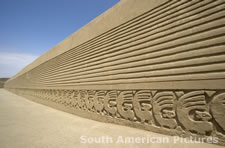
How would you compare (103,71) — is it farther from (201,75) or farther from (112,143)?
(201,75)

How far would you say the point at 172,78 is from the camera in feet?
7.41

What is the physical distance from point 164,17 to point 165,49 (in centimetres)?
68

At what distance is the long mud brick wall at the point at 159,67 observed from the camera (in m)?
1.89

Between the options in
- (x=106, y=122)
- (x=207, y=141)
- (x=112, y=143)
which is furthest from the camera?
(x=106, y=122)

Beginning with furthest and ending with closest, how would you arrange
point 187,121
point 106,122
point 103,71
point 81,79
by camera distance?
point 81,79, point 103,71, point 106,122, point 187,121

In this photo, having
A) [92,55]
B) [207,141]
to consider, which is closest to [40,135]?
[92,55]

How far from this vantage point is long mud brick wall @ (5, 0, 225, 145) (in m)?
1.89

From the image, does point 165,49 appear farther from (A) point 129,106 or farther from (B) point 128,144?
(B) point 128,144

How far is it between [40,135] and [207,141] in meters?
3.18

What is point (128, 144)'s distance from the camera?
7.13 feet

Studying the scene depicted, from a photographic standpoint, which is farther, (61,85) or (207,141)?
(61,85)

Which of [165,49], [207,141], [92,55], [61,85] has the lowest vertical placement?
[207,141]

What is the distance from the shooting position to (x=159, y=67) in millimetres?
2455

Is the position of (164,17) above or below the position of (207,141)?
above
